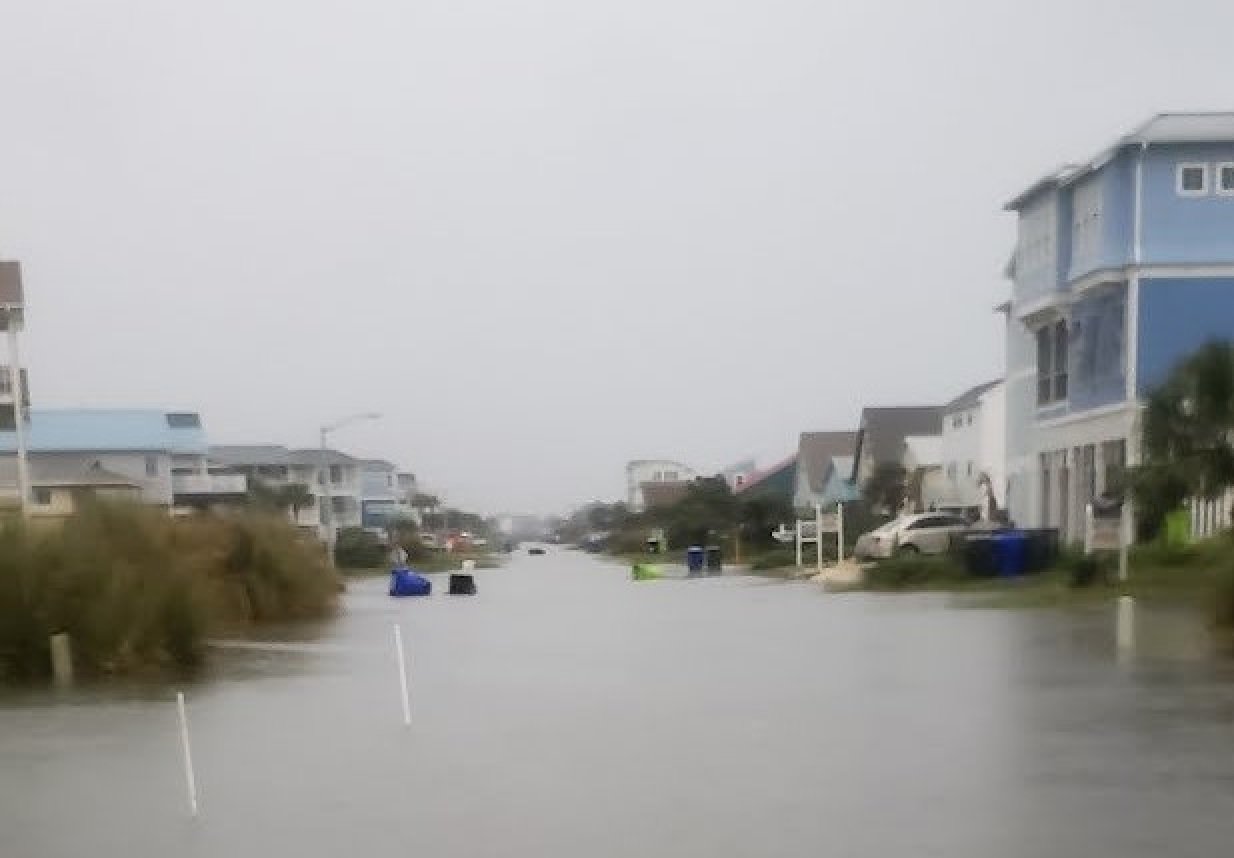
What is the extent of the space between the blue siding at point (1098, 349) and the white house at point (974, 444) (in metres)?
19.2

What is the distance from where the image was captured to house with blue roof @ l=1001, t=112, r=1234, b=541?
33.5 m

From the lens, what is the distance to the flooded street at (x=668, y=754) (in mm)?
8227

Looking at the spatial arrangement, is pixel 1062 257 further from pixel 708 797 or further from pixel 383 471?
pixel 383 471

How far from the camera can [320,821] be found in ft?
29.2

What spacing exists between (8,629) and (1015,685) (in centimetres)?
1219

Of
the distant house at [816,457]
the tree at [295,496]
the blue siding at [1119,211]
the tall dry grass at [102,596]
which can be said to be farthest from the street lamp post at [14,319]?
the distant house at [816,457]

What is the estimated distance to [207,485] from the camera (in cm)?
7756

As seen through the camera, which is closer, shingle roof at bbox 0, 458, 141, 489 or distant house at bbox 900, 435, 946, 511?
shingle roof at bbox 0, 458, 141, 489

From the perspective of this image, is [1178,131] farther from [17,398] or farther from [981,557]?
[17,398]

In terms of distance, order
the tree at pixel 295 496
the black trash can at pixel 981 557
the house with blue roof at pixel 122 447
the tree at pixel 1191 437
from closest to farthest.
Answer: the tree at pixel 1191 437 < the black trash can at pixel 981 557 < the house with blue roof at pixel 122 447 < the tree at pixel 295 496

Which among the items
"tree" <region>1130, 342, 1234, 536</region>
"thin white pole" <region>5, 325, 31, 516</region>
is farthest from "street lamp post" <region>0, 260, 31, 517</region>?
"tree" <region>1130, 342, 1234, 536</region>

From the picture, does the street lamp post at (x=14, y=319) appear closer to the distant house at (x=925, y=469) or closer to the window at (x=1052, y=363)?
the window at (x=1052, y=363)

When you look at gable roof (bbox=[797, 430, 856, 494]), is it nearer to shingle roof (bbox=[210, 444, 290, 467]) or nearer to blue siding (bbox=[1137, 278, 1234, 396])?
shingle roof (bbox=[210, 444, 290, 467])

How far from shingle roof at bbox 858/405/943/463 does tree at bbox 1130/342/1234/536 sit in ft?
175
